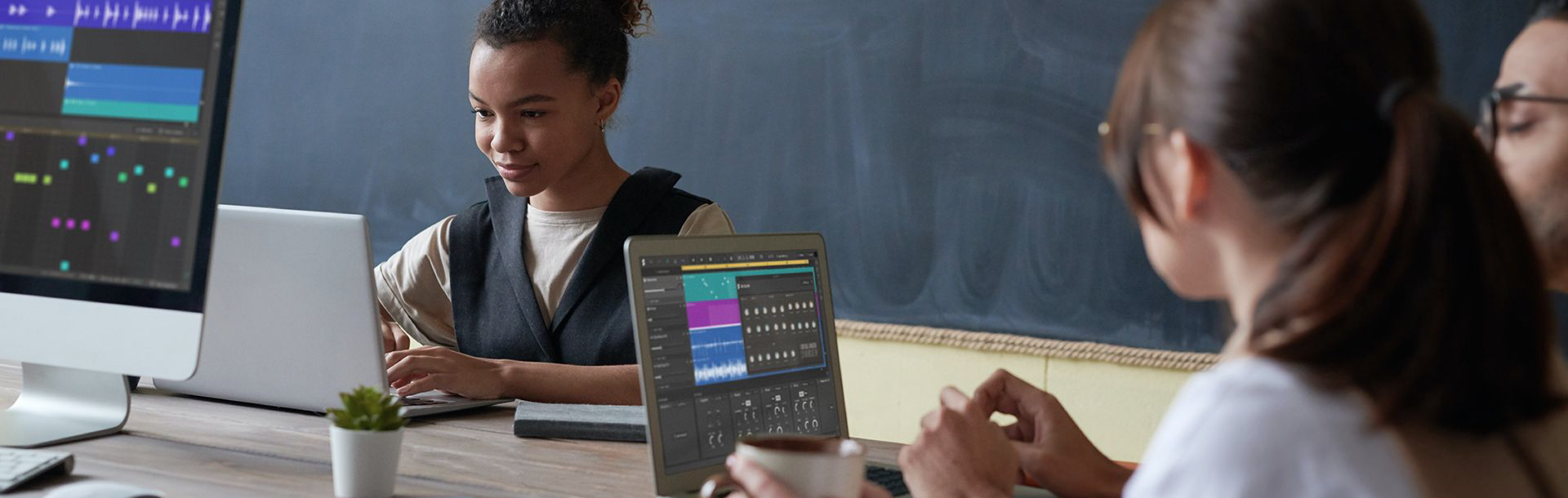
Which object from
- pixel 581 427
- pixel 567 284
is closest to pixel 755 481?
pixel 581 427

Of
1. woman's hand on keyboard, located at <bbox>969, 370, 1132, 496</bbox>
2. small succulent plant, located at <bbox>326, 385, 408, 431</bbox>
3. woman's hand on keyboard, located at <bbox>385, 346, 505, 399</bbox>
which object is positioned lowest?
woman's hand on keyboard, located at <bbox>385, 346, 505, 399</bbox>

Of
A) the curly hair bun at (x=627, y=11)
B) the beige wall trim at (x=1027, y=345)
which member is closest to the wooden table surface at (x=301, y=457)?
the curly hair bun at (x=627, y=11)

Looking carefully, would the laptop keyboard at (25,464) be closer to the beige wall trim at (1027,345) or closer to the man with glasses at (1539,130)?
the man with glasses at (1539,130)

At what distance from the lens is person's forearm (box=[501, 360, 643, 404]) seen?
181cm

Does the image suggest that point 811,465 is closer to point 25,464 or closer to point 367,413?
point 367,413

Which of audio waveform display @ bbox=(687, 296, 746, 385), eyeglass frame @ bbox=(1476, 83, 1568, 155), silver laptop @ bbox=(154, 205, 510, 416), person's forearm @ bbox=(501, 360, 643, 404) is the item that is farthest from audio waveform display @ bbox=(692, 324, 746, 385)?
eyeglass frame @ bbox=(1476, 83, 1568, 155)

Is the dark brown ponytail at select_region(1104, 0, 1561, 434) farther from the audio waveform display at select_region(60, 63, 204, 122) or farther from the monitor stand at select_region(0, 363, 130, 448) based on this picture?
the monitor stand at select_region(0, 363, 130, 448)

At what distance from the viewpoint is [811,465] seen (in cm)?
97

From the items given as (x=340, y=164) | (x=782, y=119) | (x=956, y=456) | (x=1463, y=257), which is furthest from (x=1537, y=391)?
(x=340, y=164)

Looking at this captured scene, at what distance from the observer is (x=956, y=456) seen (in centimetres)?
115

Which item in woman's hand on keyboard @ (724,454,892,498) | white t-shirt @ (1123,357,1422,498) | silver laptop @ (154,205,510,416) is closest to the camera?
white t-shirt @ (1123,357,1422,498)

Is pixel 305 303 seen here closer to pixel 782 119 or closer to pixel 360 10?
pixel 782 119

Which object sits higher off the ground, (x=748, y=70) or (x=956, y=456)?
(x=748, y=70)

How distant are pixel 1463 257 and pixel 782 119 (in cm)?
230
